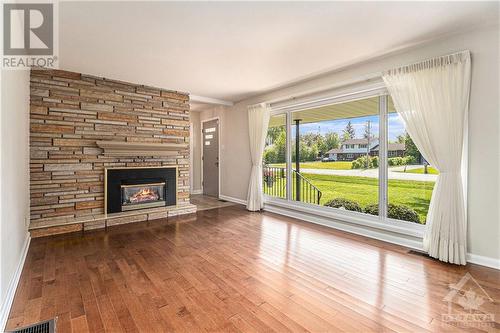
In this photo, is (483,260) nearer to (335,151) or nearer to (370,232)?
(370,232)

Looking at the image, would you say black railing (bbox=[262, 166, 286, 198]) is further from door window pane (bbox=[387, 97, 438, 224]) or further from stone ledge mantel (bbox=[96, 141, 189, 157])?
door window pane (bbox=[387, 97, 438, 224])

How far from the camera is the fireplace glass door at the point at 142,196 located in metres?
4.40

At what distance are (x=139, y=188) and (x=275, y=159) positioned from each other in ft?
9.47

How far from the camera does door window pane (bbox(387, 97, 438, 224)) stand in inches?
124

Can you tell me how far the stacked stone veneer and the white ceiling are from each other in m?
0.45

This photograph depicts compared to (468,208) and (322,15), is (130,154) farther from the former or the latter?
(468,208)

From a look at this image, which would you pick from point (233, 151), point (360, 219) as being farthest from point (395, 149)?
point (233, 151)

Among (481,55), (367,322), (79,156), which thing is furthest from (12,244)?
(481,55)

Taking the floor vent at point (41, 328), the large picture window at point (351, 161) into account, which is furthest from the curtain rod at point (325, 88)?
the floor vent at point (41, 328)

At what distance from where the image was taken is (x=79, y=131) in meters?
4.01

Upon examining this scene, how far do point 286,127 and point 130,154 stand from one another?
3.11 meters

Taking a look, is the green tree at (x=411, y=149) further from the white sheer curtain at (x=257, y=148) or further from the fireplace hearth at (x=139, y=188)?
the fireplace hearth at (x=139, y=188)

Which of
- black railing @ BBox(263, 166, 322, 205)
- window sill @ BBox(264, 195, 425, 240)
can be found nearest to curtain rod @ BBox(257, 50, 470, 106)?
black railing @ BBox(263, 166, 322, 205)

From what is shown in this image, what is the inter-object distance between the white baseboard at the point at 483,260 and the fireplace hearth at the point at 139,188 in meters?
4.64
